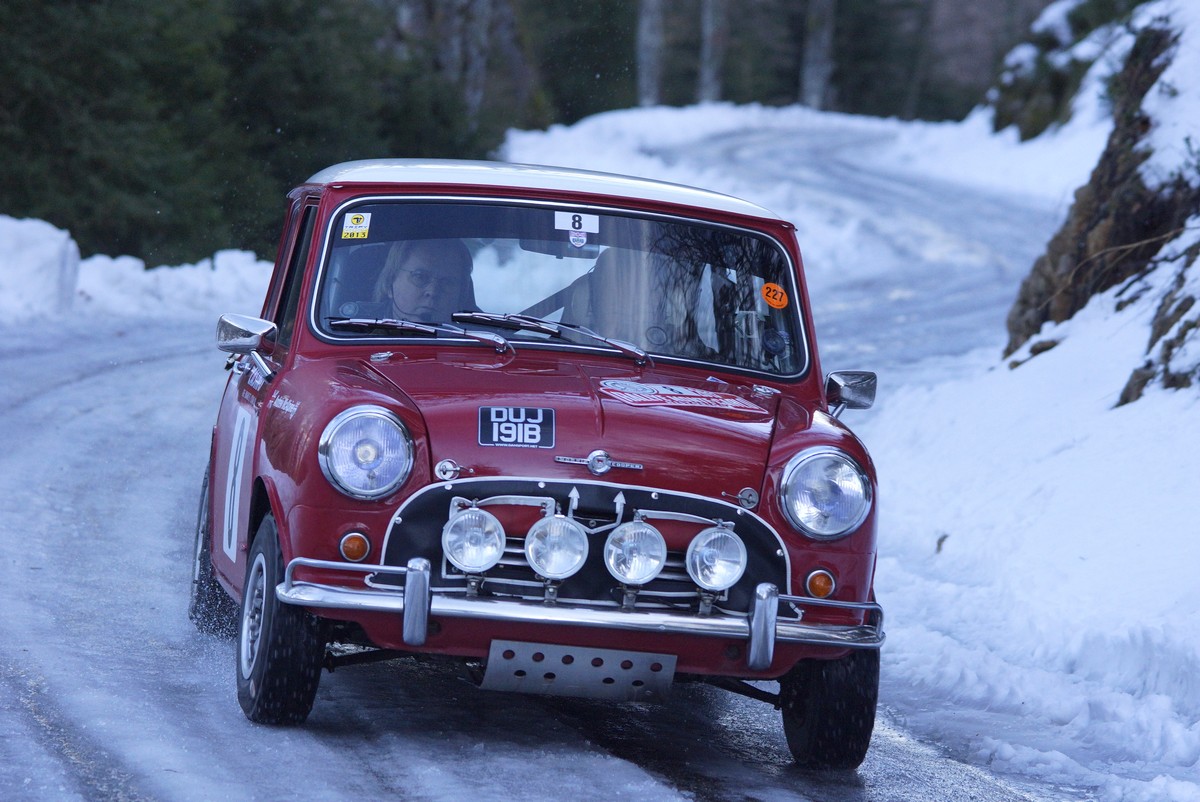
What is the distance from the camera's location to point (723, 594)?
4.59 meters

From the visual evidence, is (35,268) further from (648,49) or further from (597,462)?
(648,49)

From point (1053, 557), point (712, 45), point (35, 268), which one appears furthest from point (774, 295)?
point (712, 45)

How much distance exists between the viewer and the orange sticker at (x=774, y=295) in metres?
5.72

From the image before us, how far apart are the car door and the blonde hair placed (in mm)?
275

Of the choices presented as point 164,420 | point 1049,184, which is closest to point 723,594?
point 164,420

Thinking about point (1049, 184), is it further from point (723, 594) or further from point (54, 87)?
point (723, 594)

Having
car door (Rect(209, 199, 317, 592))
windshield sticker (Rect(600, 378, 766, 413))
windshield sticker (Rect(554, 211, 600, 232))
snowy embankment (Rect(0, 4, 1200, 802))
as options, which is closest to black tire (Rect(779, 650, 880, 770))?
snowy embankment (Rect(0, 4, 1200, 802))

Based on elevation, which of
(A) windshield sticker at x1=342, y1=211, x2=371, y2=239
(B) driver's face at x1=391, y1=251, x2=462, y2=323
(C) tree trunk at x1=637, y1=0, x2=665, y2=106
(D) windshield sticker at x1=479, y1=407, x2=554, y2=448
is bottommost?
(D) windshield sticker at x1=479, y1=407, x2=554, y2=448

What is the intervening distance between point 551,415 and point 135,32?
57.7 ft

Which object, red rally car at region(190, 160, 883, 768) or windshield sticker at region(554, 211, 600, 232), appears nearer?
red rally car at region(190, 160, 883, 768)

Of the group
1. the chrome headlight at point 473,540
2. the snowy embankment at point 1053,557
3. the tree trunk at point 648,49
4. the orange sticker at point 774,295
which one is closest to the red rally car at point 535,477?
the chrome headlight at point 473,540

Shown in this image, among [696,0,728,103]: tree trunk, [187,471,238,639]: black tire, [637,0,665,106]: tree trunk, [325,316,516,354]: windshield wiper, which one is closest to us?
[325,316,516,354]: windshield wiper

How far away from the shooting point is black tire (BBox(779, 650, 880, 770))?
16.1ft

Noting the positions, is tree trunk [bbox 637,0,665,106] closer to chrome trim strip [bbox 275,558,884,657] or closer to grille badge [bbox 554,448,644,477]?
grille badge [bbox 554,448,644,477]
